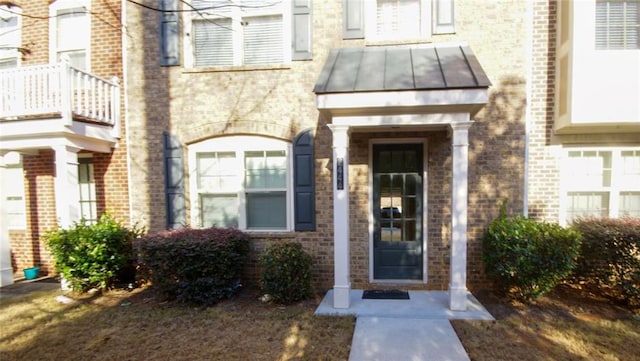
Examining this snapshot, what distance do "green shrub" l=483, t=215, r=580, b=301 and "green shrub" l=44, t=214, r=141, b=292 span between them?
640cm

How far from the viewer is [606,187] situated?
17.7ft

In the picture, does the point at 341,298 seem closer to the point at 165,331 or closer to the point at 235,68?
the point at 165,331

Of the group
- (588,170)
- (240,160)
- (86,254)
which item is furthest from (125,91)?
(588,170)

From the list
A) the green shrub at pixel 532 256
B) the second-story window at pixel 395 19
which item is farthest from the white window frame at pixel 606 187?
the second-story window at pixel 395 19

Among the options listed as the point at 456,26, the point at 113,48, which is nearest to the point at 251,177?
the point at 113,48

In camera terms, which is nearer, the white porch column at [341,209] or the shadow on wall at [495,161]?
the white porch column at [341,209]

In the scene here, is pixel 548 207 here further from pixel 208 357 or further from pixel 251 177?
pixel 208 357

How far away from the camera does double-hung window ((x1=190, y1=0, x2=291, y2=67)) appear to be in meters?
5.72

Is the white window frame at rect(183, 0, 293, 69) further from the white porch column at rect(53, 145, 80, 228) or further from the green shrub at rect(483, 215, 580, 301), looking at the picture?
the green shrub at rect(483, 215, 580, 301)

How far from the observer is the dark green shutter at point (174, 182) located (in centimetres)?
588

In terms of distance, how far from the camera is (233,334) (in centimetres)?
400

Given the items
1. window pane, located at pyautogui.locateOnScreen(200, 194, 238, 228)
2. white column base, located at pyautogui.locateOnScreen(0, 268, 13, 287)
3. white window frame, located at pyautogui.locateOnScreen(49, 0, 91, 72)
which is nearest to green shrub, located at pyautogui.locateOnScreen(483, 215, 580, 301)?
window pane, located at pyautogui.locateOnScreen(200, 194, 238, 228)

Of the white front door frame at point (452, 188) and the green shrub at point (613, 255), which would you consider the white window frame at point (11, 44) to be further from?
the green shrub at point (613, 255)

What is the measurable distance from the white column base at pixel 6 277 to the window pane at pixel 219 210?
415 centimetres
